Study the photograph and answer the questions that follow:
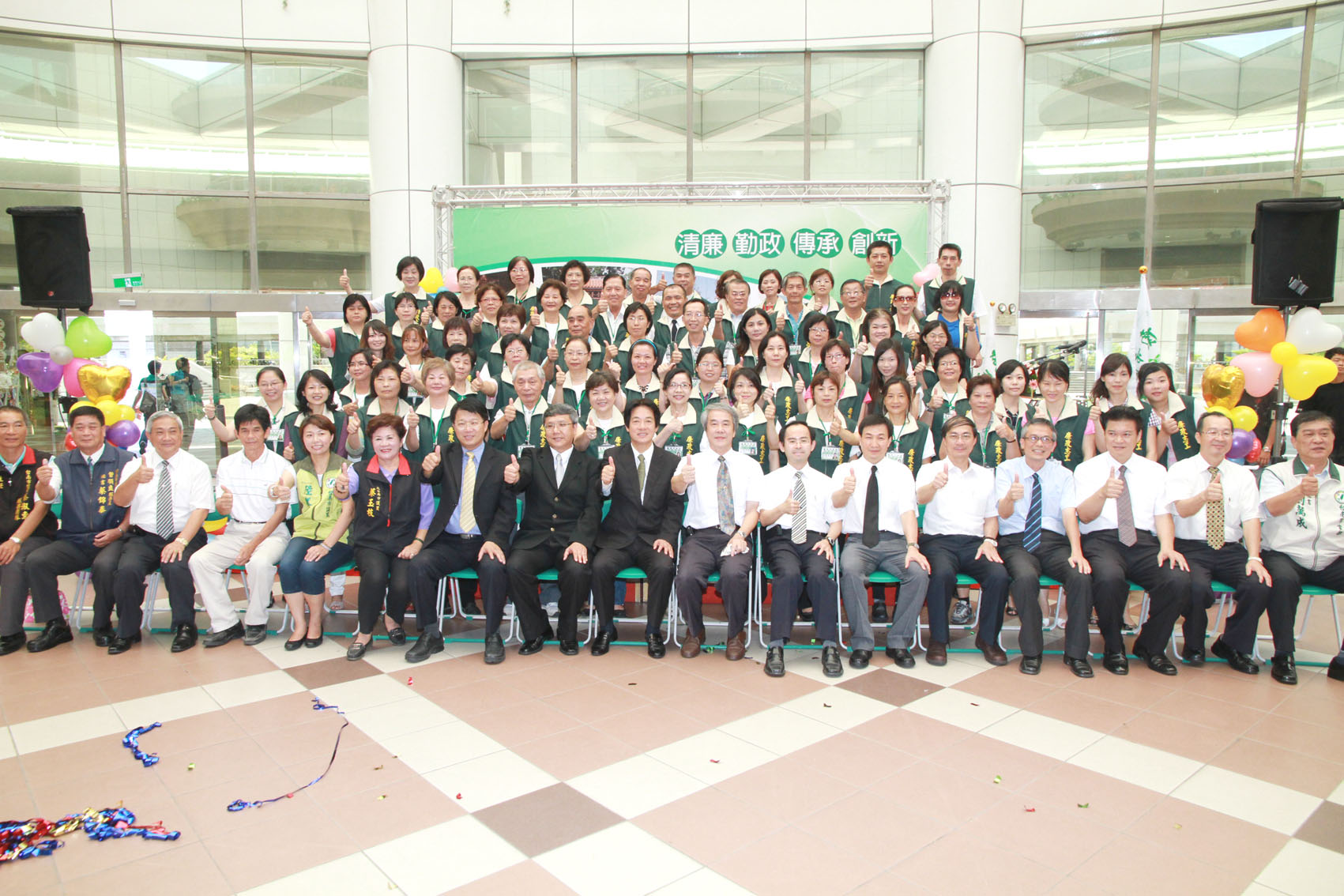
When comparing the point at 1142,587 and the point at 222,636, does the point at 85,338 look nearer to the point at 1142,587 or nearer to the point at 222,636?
the point at 222,636

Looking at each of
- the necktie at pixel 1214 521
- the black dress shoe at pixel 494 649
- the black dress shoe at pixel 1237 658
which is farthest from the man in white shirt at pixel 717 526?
the black dress shoe at pixel 1237 658

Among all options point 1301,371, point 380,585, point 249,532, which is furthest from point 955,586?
point 249,532

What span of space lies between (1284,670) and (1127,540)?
35.7 inches

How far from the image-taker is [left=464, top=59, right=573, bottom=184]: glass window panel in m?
9.23

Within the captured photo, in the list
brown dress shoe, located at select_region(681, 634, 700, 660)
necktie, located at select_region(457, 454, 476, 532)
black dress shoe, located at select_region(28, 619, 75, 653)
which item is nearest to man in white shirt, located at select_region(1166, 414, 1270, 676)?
brown dress shoe, located at select_region(681, 634, 700, 660)

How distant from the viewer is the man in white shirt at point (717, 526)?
425cm

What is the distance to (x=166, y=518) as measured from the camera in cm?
462

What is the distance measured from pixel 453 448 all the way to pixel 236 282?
6.33m

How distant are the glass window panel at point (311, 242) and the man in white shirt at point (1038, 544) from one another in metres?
7.75

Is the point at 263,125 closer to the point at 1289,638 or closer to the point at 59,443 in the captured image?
the point at 59,443

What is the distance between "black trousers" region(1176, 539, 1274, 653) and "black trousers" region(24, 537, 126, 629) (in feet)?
18.9

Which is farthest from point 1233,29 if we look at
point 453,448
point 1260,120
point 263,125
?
point 263,125

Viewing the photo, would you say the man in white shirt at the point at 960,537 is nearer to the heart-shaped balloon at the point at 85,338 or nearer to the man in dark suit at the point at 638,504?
the man in dark suit at the point at 638,504

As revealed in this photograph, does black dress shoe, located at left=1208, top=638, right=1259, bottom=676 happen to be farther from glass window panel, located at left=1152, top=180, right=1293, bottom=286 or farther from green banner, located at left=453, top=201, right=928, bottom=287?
glass window panel, located at left=1152, top=180, right=1293, bottom=286
